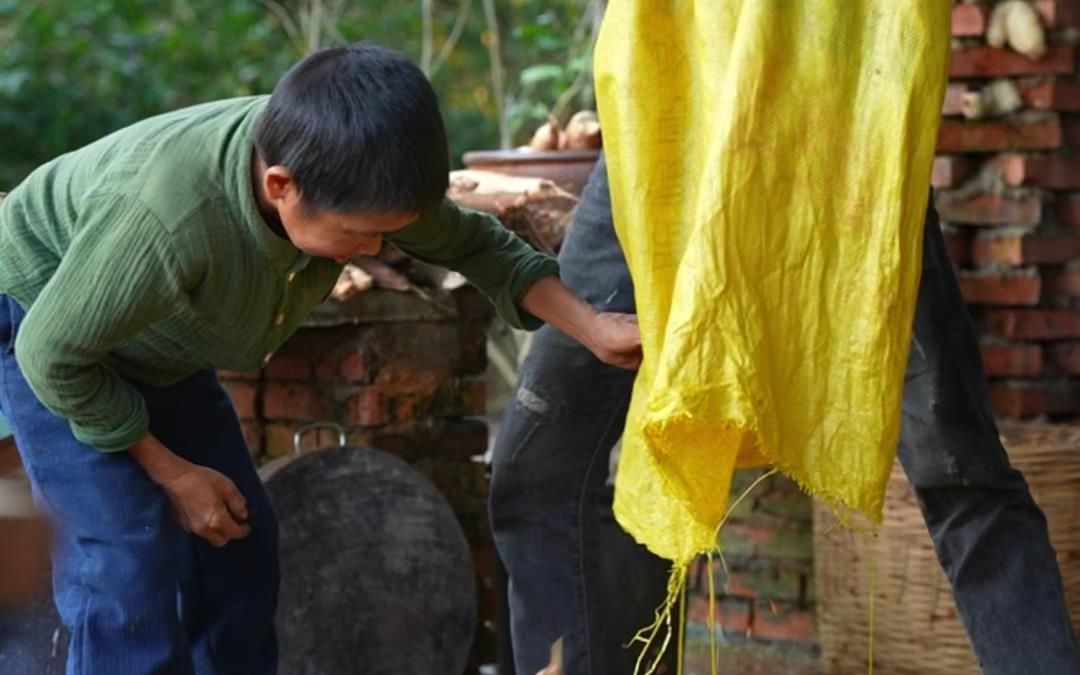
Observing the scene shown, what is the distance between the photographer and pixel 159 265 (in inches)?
92.9

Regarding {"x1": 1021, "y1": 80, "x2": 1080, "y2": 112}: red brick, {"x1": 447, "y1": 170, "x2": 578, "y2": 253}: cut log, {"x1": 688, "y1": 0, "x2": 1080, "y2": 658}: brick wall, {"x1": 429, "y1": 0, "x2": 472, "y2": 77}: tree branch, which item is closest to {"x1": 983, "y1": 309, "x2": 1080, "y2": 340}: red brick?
{"x1": 688, "y1": 0, "x2": 1080, "y2": 658}: brick wall

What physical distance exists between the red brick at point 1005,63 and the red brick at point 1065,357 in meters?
0.59

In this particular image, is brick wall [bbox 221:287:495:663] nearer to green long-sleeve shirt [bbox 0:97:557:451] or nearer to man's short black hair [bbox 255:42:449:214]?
green long-sleeve shirt [bbox 0:97:557:451]

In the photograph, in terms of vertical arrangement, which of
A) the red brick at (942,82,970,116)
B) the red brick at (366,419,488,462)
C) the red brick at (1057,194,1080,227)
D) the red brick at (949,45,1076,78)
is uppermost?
the red brick at (949,45,1076,78)

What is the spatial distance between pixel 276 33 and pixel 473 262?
241 inches

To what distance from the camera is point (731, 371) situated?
2195 millimetres

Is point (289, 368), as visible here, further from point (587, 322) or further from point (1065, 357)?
point (1065, 357)

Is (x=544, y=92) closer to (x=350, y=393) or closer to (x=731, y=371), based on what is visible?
(x=350, y=393)

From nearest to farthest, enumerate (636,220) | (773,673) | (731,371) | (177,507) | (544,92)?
(731,371) → (636,220) → (177,507) → (773,673) → (544,92)

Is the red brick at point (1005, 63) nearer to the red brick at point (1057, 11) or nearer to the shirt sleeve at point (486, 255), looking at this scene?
the red brick at point (1057, 11)

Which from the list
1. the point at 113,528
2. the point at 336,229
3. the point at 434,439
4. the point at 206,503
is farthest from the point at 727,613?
the point at 336,229

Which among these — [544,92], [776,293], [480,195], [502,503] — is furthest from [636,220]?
[544,92]

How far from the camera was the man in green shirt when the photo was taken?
2.34 m

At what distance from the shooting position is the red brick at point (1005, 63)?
3.83 m
